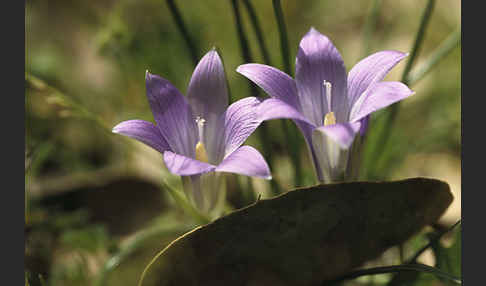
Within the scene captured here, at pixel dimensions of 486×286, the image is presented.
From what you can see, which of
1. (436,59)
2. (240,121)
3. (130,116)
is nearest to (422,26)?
(436,59)

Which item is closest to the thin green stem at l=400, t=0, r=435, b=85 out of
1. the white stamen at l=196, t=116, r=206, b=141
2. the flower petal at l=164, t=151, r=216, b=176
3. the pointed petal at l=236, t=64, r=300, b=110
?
the pointed petal at l=236, t=64, r=300, b=110

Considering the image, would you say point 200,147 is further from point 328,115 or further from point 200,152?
point 328,115

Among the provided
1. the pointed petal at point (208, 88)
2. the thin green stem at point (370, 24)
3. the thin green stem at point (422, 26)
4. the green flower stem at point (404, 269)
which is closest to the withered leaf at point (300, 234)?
the green flower stem at point (404, 269)

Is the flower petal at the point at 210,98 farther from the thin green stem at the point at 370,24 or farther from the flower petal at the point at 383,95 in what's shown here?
the thin green stem at the point at 370,24

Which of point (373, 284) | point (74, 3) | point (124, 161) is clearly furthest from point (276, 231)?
point (74, 3)

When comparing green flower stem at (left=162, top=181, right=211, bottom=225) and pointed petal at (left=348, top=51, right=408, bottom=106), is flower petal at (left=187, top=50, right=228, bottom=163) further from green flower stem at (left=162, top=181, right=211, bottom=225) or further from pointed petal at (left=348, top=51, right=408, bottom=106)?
pointed petal at (left=348, top=51, right=408, bottom=106)

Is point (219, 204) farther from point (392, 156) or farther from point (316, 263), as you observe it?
point (392, 156)

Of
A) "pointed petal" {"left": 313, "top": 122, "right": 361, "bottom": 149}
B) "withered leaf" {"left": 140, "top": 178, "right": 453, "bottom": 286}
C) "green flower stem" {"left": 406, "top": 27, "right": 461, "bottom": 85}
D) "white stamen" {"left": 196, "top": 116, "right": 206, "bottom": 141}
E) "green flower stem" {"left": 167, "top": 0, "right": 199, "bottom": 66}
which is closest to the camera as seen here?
"pointed petal" {"left": 313, "top": 122, "right": 361, "bottom": 149}
